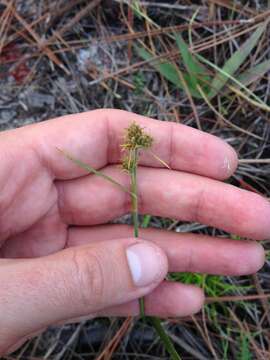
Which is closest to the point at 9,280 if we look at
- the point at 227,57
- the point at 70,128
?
the point at 70,128

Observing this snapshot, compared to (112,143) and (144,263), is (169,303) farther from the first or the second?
(112,143)

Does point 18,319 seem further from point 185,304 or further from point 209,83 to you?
point 209,83

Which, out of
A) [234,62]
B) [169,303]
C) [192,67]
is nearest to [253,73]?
[234,62]

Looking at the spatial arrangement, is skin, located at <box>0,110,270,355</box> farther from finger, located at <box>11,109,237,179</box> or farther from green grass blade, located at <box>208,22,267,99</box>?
green grass blade, located at <box>208,22,267,99</box>

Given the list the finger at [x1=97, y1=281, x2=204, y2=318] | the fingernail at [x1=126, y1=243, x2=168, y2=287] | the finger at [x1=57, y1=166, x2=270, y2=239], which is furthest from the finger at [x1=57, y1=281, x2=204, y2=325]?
the fingernail at [x1=126, y1=243, x2=168, y2=287]

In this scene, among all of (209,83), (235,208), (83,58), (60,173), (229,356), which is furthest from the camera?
(83,58)

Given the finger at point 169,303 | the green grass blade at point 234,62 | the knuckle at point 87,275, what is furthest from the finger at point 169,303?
the green grass blade at point 234,62
